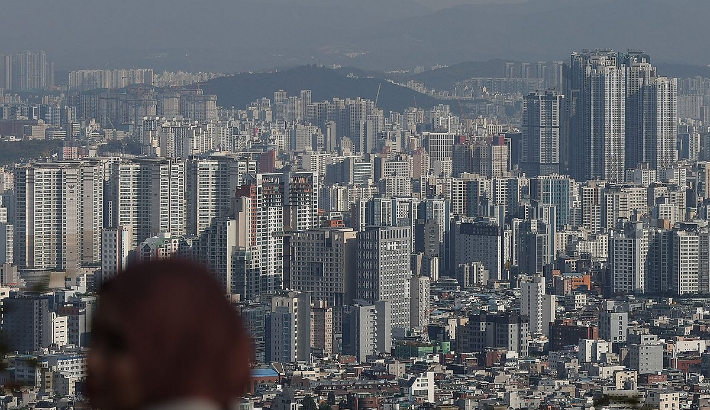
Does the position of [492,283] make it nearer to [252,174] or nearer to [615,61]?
[252,174]

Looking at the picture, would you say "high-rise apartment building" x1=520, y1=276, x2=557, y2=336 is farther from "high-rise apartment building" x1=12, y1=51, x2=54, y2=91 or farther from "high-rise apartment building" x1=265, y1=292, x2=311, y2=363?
"high-rise apartment building" x1=12, y1=51, x2=54, y2=91

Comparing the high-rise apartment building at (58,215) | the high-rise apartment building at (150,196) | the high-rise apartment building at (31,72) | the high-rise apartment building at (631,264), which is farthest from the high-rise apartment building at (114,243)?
the high-rise apartment building at (31,72)

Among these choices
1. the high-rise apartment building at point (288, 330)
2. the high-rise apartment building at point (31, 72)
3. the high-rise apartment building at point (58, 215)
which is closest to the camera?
the high-rise apartment building at point (288, 330)

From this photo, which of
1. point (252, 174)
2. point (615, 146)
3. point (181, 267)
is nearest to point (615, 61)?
point (615, 146)

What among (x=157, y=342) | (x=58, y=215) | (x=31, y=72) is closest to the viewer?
(x=157, y=342)

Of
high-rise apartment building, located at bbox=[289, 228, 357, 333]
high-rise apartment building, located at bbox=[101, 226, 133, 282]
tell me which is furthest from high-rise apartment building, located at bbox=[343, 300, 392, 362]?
high-rise apartment building, located at bbox=[101, 226, 133, 282]

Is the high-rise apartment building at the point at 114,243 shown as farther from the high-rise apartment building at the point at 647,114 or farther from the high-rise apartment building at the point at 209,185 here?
the high-rise apartment building at the point at 647,114

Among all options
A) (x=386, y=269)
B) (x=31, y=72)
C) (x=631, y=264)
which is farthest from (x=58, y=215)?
(x=31, y=72)

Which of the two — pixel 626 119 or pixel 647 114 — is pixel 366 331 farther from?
pixel 647 114
